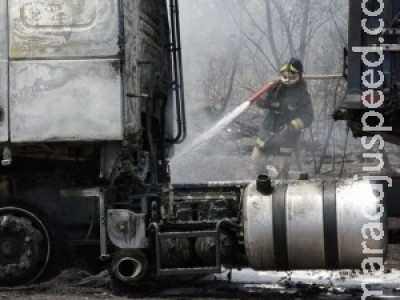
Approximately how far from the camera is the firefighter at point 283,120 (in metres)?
7.84

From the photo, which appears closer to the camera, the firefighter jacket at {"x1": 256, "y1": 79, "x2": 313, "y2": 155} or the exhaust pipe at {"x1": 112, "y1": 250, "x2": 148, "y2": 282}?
the exhaust pipe at {"x1": 112, "y1": 250, "x2": 148, "y2": 282}

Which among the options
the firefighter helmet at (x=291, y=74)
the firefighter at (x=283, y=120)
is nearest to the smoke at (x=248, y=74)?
the firefighter at (x=283, y=120)

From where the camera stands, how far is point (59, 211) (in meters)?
6.54

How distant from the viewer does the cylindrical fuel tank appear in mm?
5809

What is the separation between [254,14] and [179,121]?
390 inches

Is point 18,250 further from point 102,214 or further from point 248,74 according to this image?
point 248,74

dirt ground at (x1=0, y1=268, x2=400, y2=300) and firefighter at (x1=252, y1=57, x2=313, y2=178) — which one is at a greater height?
firefighter at (x1=252, y1=57, x2=313, y2=178)

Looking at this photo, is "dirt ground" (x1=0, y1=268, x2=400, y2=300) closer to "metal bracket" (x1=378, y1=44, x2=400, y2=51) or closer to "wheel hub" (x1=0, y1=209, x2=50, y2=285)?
"wheel hub" (x1=0, y1=209, x2=50, y2=285)

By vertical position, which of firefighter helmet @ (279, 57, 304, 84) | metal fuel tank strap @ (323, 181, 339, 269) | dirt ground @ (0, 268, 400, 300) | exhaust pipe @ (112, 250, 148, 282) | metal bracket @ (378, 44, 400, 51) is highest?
firefighter helmet @ (279, 57, 304, 84)

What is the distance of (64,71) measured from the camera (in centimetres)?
601

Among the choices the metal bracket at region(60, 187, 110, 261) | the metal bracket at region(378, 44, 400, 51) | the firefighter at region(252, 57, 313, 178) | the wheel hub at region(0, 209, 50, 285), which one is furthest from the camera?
the firefighter at region(252, 57, 313, 178)

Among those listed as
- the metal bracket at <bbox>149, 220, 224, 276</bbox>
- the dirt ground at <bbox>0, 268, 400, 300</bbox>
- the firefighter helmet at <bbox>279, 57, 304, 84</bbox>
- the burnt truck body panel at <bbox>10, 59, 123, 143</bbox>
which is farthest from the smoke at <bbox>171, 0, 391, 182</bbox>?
the burnt truck body panel at <bbox>10, 59, 123, 143</bbox>

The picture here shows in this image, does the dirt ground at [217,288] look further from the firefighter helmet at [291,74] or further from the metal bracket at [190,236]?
the firefighter helmet at [291,74]

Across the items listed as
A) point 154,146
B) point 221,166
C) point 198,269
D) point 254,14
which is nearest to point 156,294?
point 198,269
